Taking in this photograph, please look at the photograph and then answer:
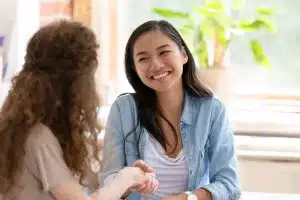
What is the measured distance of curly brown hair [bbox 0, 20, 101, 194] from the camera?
137cm

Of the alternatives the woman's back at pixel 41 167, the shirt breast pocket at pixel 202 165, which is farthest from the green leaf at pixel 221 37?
the woman's back at pixel 41 167

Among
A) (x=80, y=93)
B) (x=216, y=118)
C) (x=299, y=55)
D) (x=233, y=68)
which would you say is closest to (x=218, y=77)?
(x=233, y=68)

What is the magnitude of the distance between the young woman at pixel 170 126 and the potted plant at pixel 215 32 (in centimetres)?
54

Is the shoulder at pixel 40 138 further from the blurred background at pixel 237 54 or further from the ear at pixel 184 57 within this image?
the blurred background at pixel 237 54

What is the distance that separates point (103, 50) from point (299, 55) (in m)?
0.82

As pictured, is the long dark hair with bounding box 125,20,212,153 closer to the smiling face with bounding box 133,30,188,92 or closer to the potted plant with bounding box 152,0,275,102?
the smiling face with bounding box 133,30,188,92

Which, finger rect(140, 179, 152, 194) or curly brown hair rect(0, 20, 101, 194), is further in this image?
finger rect(140, 179, 152, 194)

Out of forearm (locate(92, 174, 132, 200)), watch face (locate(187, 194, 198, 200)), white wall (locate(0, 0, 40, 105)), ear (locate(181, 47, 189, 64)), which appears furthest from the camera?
white wall (locate(0, 0, 40, 105))

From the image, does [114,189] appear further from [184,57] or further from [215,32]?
[215,32]

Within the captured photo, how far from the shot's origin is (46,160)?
136cm

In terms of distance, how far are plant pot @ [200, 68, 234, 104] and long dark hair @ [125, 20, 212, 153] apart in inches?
20.4

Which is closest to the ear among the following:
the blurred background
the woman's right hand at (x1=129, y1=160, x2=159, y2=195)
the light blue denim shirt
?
the light blue denim shirt

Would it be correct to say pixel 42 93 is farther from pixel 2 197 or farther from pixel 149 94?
pixel 149 94

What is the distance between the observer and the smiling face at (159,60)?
5.66ft
